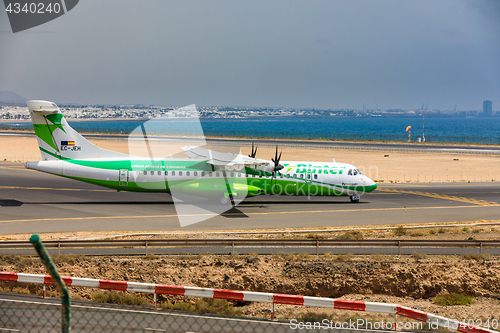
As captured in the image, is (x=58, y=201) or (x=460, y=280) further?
(x=58, y=201)

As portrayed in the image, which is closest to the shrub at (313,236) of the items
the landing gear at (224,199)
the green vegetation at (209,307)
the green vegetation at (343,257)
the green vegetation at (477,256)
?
the green vegetation at (343,257)

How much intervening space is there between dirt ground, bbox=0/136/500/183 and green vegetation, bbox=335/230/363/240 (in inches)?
1148

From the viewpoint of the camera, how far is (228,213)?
3716 centimetres

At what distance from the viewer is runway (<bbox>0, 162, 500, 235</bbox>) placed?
3231 centimetres

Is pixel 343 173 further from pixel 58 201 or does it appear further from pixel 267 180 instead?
pixel 58 201

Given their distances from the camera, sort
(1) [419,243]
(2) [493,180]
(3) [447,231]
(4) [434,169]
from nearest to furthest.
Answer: (1) [419,243] < (3) [447,231] < (2) [493,180] < (4) [434,169]

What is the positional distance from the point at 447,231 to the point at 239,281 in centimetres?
1836

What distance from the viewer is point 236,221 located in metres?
34.2

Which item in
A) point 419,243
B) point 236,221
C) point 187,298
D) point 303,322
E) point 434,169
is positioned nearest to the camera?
point 303,322

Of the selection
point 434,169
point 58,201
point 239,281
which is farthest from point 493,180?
point 58,201

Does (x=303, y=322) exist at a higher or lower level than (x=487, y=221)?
higher

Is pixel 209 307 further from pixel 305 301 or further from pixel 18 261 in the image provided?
pixel 18 261

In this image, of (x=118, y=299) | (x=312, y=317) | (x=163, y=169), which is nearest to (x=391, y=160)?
(x=163, y=169)

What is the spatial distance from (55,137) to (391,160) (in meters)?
Answer: 56.6
